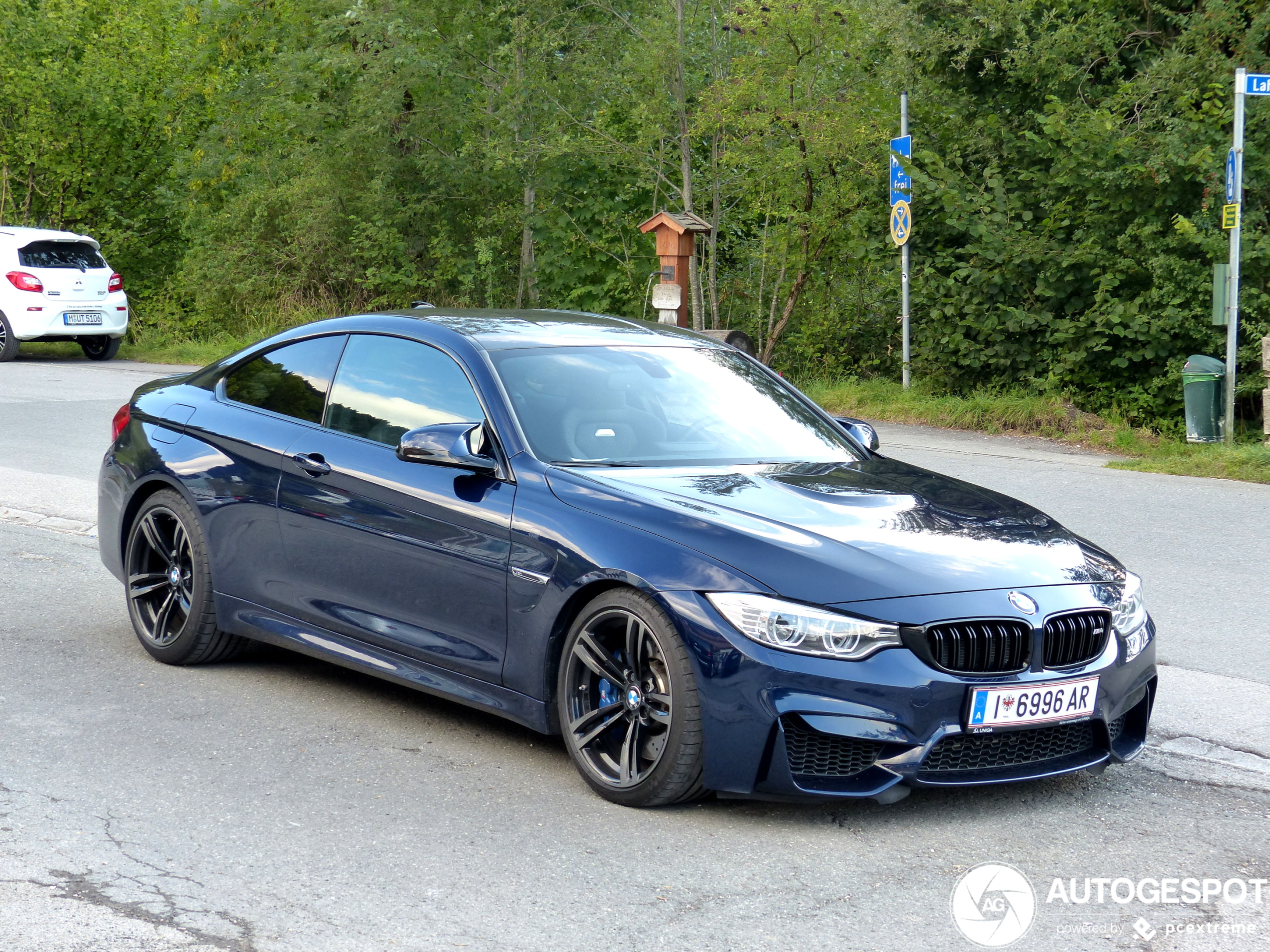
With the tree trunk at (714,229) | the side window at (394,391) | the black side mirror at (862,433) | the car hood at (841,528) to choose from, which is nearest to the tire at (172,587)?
the side window at (394,391)

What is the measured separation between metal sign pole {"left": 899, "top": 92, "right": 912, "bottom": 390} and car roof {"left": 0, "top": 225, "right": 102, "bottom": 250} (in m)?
13.1

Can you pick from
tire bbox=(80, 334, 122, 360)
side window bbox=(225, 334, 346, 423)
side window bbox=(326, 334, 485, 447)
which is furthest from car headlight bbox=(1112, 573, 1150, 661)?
tire bbox=(80, 334, 122, 360)

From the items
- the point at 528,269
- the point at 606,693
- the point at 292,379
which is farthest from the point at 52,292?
the point at 606,693

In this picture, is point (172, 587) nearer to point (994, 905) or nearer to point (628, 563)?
point (628, 563)

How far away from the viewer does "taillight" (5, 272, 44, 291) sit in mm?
22766

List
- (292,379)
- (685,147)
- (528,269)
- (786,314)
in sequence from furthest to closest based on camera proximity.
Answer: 1. (528,269)
2. (685,147)
3. (786,314)
4. (292,379)

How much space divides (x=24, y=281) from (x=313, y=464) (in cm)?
1919

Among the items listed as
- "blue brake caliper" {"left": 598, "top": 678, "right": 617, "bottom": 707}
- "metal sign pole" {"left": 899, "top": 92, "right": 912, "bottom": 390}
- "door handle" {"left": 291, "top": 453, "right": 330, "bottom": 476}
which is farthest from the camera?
"metal sign pole" {"left": 899, "top": 92, "right": 912, "bottom": 390}

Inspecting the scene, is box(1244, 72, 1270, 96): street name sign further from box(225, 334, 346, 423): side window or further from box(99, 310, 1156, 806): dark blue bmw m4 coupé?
box(225, 334, 346, 423): side window

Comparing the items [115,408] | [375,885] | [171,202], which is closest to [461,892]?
[375,885]

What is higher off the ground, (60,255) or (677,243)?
(60,255)

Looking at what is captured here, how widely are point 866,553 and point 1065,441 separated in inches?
438

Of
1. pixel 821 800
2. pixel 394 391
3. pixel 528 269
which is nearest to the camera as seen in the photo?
pixel 821 800

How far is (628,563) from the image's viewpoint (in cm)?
446
